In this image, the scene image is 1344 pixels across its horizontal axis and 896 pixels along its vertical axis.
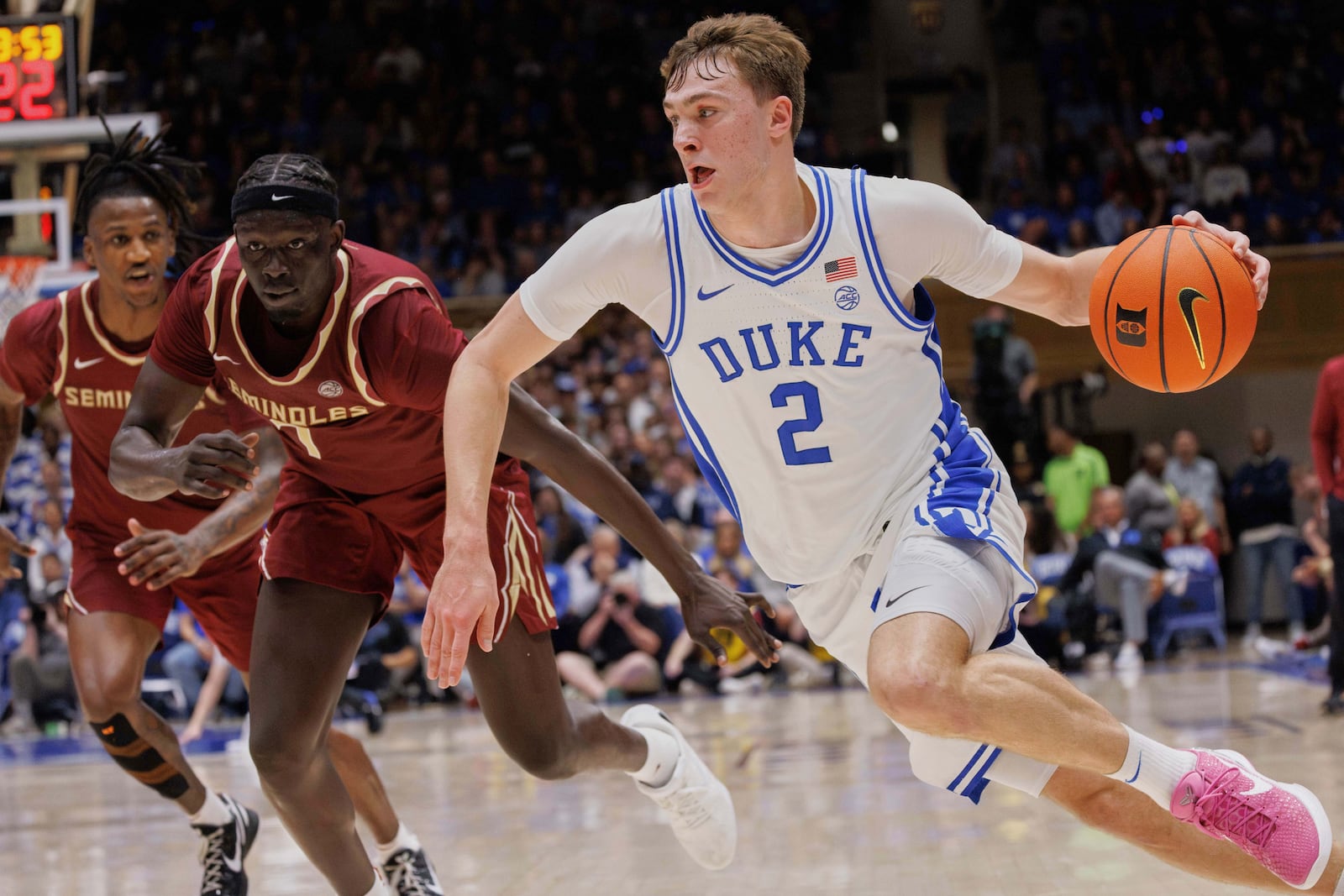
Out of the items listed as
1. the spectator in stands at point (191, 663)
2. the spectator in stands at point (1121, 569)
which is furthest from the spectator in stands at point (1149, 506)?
the spectator in stands at point (191, 663)

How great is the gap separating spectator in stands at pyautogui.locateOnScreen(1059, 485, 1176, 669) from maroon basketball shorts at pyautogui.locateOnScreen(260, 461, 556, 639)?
8.55 m

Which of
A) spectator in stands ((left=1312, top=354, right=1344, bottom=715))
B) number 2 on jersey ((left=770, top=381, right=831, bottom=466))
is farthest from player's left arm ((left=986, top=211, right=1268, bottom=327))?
spectator in stands ((left=1312, top=354, right=1344, bottom=715))

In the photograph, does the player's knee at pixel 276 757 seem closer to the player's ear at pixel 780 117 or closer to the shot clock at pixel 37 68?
the player's ear at pixel 780 117

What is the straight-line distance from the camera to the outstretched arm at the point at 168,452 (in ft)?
11.3

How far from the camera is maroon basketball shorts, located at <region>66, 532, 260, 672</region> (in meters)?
4.72

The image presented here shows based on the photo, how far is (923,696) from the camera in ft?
9.73

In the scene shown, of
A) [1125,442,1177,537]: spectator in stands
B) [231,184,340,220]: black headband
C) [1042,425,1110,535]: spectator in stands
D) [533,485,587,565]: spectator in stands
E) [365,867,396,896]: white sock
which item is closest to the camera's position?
[231,184,340,220]: black headband

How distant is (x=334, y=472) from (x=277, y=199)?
0.79 m

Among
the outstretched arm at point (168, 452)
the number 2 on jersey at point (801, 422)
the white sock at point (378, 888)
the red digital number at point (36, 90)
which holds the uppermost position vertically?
the red digital number at point (36, 90)

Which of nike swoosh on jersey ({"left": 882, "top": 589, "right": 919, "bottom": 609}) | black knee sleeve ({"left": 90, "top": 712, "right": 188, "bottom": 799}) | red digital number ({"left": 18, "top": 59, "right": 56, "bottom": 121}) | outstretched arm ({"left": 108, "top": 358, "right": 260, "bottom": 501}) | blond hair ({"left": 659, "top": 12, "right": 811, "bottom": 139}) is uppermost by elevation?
red digital number ({"left": 18, "top": 59, "right": 56, "bottom": 121})

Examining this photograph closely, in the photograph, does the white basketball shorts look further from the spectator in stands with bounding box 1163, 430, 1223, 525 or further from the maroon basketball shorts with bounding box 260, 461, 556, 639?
the spectator in stands with bounding box 1163, 430, 1223, 525

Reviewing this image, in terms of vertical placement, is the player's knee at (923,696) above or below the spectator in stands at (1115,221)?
below

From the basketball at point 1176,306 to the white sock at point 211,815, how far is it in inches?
122

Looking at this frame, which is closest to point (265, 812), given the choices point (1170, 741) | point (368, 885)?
point (368, 885)
